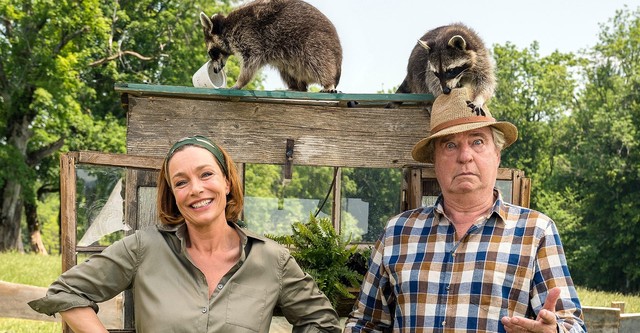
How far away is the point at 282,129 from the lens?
164 inches

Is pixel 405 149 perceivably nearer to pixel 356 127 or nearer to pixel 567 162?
pixel 356 127

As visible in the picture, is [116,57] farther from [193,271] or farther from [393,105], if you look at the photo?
[193,271]

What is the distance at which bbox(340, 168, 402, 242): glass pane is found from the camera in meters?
6.38

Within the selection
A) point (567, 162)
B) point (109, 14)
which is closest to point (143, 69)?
point (109, 14)

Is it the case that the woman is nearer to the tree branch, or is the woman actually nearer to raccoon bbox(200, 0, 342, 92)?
raccoon bbox(200, 0, 342, 92)

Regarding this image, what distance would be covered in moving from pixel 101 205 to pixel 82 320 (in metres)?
1.16

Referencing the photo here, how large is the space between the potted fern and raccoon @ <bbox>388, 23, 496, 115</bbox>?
1.10 metres

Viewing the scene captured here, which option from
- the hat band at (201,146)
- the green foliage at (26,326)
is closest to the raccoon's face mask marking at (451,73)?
the hat band at (201,146)

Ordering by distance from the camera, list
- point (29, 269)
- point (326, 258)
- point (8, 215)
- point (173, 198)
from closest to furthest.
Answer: point (173, 198)
point (326, 258)
point (29, 269)
point (8, 215)

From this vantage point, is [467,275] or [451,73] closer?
[467,275]

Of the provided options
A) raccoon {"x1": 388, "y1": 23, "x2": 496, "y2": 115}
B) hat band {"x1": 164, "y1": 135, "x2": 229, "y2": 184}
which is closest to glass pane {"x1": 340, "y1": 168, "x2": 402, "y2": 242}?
raccoon {"x1": 388, "y1": 23, "x2": 496, "y2": 115}

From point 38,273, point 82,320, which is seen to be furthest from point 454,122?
point 38,273

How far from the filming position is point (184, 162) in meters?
3.08

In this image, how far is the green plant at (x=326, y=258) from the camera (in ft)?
12.9
